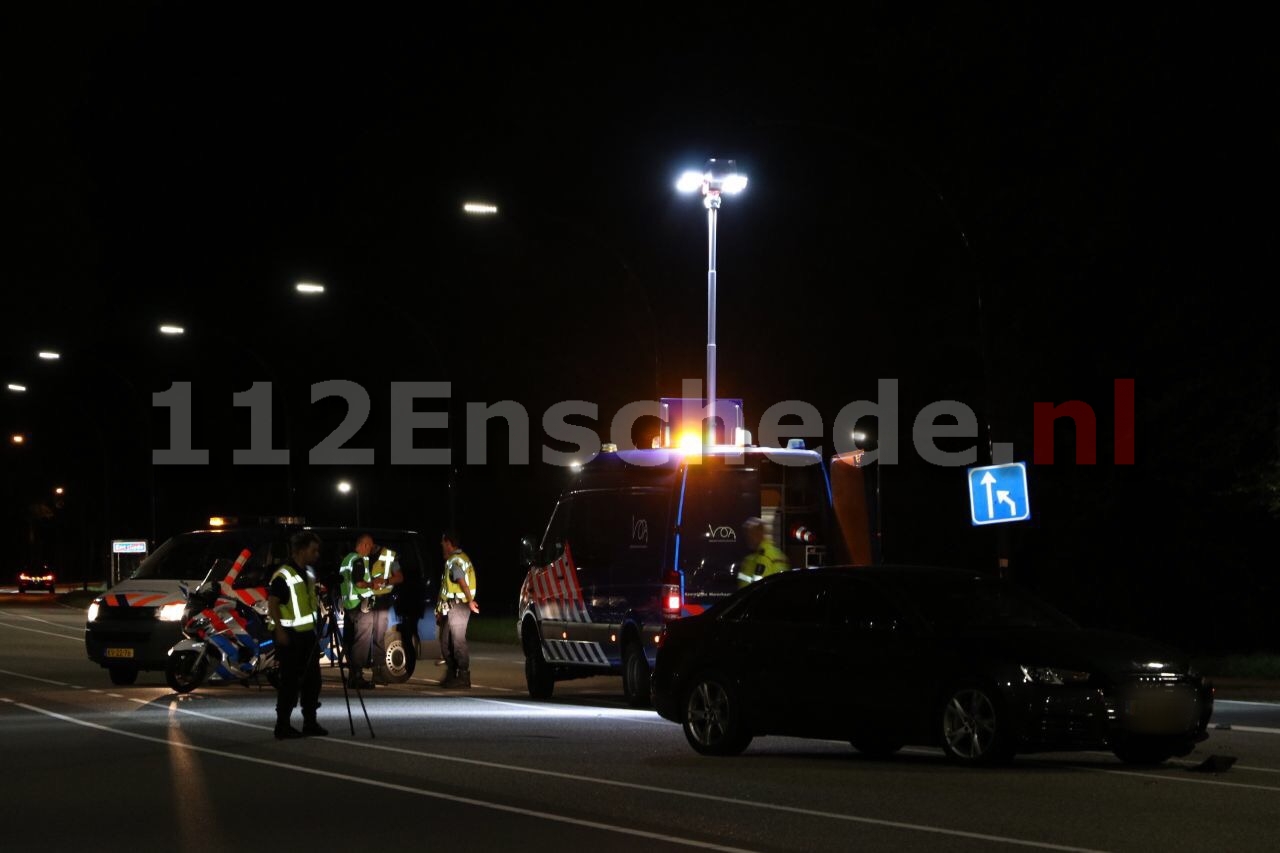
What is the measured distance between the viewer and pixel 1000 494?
933 inches

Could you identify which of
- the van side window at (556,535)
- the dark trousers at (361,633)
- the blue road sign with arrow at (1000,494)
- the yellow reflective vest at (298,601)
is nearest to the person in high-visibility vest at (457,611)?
the dark trousers at (361,633)

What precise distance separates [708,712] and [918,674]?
1885 mm

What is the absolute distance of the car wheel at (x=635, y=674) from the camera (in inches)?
770

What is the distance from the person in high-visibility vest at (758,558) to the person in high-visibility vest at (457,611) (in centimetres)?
507

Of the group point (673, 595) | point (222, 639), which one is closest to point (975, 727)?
point (673, 595)

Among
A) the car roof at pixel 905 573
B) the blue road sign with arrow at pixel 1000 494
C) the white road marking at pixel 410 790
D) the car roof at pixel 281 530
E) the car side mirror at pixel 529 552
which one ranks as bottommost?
the white road marking at pixel 410 790

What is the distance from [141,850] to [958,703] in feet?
19.8

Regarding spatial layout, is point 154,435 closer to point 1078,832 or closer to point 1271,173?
point 1271,173

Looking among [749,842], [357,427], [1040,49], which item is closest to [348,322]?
[357,427]

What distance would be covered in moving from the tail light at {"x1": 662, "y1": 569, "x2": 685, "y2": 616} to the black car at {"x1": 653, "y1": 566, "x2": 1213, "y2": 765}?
10.2 feet

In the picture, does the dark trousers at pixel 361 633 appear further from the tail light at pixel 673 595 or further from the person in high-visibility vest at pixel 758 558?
the person in high-visibility vest at pixel 758 558

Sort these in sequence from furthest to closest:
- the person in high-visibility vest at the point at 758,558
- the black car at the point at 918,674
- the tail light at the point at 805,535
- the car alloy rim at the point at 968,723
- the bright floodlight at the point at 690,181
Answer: the bright floodlight at the point at 690,181
the tail light at the point at 805,535
the person in high-visibility vest at the point at 758,558
the car alloy rim at the point at 968,723
the black car at the point at 918,674

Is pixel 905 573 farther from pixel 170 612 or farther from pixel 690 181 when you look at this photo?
pixel 690 181

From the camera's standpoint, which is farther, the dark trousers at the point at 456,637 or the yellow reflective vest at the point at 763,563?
the dark trousers at the point at 456,637
